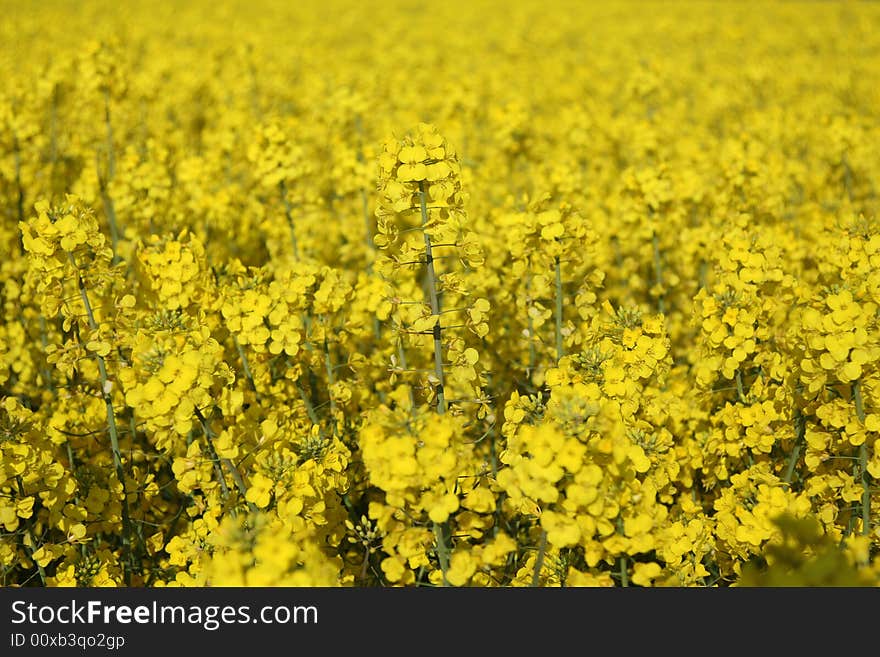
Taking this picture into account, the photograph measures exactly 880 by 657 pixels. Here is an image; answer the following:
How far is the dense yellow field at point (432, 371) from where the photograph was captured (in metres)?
2.89

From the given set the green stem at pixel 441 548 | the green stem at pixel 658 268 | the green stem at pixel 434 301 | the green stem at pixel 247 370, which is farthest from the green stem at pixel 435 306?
the green stem at pixel 658 268

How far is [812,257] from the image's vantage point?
18.7ft

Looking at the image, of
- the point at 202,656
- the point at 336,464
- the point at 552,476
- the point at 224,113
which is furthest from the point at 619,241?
the point at 224,113

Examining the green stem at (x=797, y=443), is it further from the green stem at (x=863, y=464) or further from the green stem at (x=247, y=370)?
the green stem at (x=247, y=370)

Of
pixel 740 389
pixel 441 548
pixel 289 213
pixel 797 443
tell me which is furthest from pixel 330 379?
pixel 797 443

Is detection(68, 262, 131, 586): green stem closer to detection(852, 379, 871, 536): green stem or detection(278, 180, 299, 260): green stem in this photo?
detection(278, 180, 299, 260): green stem

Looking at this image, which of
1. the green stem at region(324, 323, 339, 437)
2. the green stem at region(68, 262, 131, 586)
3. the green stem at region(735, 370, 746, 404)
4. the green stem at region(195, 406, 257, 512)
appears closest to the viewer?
the green stem at region(195, 406, 257, 512)

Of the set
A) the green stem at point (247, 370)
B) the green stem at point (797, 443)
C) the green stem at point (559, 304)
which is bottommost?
the green stem at point (797, 443)

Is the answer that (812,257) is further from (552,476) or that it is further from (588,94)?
(588,94)

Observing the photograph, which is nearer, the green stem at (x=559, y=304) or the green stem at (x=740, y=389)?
the green stem at (x=740, y=389)

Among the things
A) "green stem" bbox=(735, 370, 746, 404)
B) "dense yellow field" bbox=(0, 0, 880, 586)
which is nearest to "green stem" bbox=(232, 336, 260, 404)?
"dense yellow field" bbox=(0, 0, 880, 586)

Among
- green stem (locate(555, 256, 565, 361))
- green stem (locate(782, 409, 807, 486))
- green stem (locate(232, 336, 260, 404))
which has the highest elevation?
green stem (locate(555, 256, 565, 361))

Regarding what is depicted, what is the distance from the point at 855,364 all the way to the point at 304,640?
2.54 metres

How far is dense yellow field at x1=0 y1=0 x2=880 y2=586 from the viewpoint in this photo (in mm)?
2891
